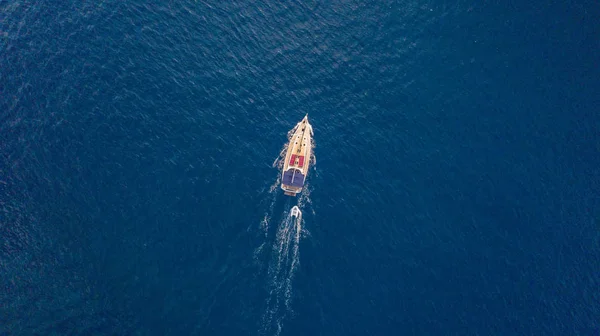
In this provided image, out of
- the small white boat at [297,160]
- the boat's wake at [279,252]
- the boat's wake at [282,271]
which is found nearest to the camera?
the boat's wake at [282,271]

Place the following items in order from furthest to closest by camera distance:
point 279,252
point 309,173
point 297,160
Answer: point 309,173 < point 297,160 < point 279,252

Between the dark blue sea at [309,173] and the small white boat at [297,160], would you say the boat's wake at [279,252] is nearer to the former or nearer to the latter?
the dark blue sea at [309,173]

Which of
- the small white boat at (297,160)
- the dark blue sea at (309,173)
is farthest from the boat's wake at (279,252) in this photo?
the small white boat at (297,160)

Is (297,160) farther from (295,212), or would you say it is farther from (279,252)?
(279,252)

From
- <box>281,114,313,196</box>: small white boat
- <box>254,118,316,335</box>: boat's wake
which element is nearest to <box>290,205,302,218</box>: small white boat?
<box>254,118,316,335</box>: boat's wake

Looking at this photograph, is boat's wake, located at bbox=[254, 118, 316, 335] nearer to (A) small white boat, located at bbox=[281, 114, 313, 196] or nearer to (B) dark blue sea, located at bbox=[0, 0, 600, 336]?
(B) dark blue sea, located at bbox=[0, 0, 600, 336]

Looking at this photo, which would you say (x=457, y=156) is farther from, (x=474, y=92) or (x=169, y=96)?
(x=169, y=96)

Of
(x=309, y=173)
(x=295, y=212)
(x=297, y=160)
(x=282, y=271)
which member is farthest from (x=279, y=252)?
(x=309, y=173)
